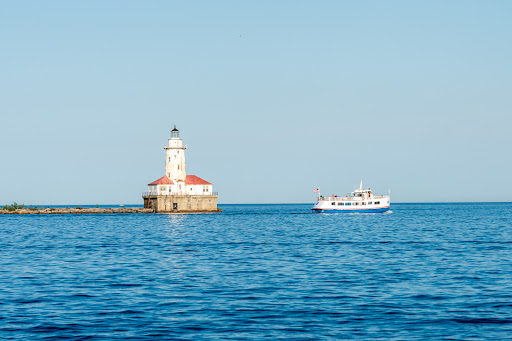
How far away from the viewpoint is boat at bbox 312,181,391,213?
478 ft

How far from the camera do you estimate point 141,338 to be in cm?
1984

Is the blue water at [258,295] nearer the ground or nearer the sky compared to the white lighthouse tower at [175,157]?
nearer the ground

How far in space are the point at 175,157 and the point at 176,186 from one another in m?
7.20

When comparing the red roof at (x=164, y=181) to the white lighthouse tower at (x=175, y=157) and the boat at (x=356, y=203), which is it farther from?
the boat at (x=356, y=203)

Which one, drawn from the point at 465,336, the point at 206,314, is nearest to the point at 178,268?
the point at 206,314

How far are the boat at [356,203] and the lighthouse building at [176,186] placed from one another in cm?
2925

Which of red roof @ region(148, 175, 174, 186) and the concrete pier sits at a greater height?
red roof @ region(148, 175, 174, 186)

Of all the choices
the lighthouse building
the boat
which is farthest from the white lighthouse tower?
the boat

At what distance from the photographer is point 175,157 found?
483 ft

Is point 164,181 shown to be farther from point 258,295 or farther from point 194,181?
point 258,295

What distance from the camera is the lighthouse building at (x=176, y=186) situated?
14725cm

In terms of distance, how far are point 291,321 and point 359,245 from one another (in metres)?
35.5

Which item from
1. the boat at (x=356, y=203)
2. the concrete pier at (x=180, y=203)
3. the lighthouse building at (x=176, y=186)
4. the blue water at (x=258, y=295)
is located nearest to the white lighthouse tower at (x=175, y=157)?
the lighthouse building at (x=176, y=186)

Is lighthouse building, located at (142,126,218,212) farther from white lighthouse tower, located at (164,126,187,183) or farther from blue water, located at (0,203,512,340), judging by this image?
blue water, located at (0,203,512,340)
